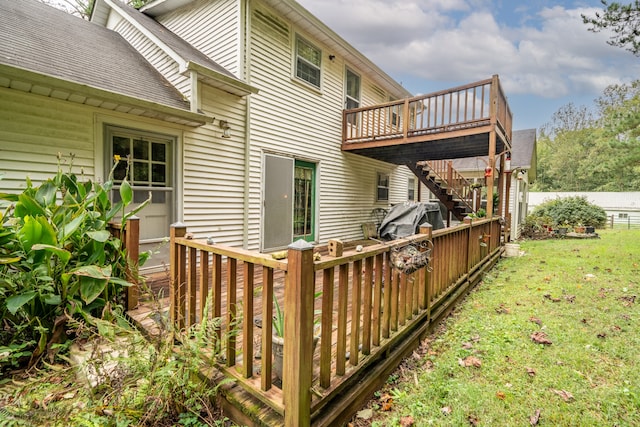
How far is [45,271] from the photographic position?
2.23 m

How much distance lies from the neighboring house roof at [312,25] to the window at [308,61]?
0.83ft

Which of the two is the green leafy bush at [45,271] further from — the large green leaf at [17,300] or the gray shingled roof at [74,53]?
the gray shingled roof at [74,53]

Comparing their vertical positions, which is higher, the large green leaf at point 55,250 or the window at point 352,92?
the window at point 352,92

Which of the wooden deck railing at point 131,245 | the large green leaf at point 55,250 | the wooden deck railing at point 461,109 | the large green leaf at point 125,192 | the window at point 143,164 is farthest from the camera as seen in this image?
the wooden deck railing at point 461,109

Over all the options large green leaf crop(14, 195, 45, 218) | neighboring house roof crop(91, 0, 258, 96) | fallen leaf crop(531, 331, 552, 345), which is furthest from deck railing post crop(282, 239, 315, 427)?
neighboring house roof crop(91, 0, 258, 96)

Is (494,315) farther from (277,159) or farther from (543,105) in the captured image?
(543,105)

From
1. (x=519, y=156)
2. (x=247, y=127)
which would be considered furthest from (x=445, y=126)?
(x=519, y=156)

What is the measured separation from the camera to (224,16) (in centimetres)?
551

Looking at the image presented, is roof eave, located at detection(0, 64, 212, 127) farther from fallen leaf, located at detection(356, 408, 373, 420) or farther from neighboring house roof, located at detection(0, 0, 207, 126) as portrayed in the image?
fallen leaf, located at detection(356, 408, 373, 420)

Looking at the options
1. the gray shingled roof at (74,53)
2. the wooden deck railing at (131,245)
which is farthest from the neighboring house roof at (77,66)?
the wooden deck railing at (131,245)

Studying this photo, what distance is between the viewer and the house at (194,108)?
11.4 ft

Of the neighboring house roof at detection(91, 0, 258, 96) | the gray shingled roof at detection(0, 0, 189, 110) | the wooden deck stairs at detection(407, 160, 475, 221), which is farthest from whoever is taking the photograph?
the wooden deck stairs at detection(407, 160, 475, 221)

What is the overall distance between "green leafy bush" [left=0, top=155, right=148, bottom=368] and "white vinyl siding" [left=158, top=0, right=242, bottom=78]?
156 inches

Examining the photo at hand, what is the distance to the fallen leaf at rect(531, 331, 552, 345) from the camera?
9.64 feet
